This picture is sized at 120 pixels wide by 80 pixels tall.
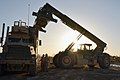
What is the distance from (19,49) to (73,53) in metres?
7.24

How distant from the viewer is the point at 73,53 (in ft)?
92.8

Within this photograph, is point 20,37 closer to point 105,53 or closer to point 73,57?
point 73,57

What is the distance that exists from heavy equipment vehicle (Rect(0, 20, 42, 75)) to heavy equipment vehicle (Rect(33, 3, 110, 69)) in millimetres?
2251

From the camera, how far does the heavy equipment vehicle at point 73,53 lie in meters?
26.9

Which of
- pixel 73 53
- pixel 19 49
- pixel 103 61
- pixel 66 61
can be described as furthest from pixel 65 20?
pixel 19 49

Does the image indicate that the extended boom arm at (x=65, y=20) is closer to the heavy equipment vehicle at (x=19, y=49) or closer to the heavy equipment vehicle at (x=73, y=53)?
the heavy equipment vehicle at (x=73, y=53)

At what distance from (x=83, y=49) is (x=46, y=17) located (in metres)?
5.95

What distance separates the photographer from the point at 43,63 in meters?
24.3

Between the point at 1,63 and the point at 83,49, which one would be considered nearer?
the point at 1,63

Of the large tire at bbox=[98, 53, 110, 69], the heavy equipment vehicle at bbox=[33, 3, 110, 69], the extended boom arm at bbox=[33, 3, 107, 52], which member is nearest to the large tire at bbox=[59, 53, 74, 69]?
the heavy equipment vehicle at bbox=[33, 3, 110, 69]

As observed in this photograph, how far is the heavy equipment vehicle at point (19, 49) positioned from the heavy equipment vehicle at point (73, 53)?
7.39 ft

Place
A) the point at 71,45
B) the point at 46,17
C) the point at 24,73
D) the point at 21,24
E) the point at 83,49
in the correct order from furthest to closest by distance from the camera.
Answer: the point at 83,49 → the point at 71,45 → the point at 46,17 → the point at 21,24 → the point at 24,73

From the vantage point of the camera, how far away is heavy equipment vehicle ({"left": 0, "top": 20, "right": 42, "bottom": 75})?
69.4 feet

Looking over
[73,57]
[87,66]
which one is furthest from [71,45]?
[87,66]
